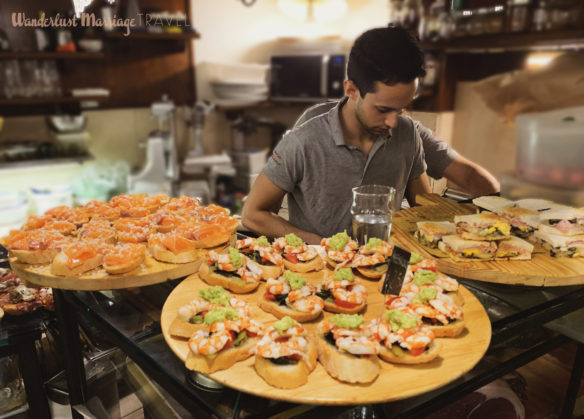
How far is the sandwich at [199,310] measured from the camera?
1.14 metres

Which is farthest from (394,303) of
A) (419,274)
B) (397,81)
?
(397,81)

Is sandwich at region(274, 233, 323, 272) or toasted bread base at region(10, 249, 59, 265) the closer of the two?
sandwich at region(274, 233, 323, 272)

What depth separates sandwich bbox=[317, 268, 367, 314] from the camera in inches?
49.5

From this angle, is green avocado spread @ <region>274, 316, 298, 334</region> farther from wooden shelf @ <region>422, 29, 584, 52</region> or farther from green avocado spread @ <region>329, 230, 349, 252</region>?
wooden shelf @ <region>422, 29, 584, 52</region>

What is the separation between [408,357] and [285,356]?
10.5 inches

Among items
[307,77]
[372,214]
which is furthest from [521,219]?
[307,77]

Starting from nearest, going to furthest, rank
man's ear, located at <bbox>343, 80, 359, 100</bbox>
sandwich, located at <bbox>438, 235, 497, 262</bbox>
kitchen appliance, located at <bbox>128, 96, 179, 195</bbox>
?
sandwich, located at <bbox>438, 235, 497, 262</bbox> → man's ear, located at <bbox>343, 80, 359, 100</bbox> → kitchen appliance, located at <bbox>128, 96, 179, 195</bbox>

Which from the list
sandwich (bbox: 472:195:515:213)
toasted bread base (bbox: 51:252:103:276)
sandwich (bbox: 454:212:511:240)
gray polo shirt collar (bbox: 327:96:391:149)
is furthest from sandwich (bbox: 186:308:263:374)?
sandwich (bbox: 472:195:515:213)

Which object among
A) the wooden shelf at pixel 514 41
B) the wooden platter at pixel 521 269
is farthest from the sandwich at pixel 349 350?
the wooden shelf at pixel 514 41

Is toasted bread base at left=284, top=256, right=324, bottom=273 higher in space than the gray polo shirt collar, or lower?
lower

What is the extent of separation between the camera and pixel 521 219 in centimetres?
186

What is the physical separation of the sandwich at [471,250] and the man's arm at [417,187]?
33.6 inches

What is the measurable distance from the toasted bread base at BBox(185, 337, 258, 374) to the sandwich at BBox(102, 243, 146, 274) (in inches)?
24.1

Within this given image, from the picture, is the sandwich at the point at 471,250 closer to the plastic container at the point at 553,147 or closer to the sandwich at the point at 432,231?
the sandwich at the point at 432,231
